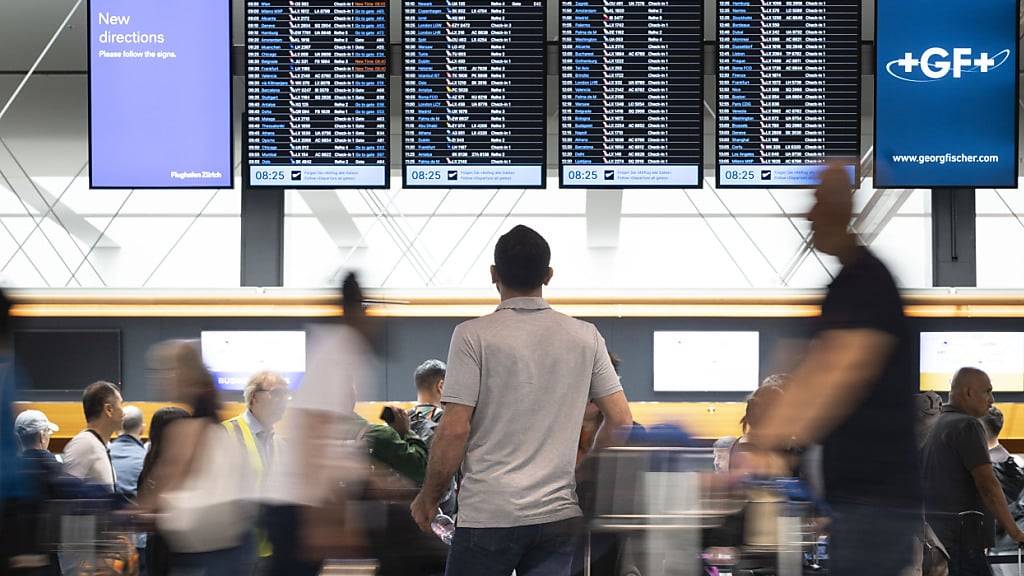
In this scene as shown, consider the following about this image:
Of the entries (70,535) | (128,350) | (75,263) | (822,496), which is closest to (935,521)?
(822,496)

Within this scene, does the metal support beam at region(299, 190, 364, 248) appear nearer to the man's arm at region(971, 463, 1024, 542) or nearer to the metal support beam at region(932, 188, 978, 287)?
the metal support beam at region(932, 188, 978, 287)

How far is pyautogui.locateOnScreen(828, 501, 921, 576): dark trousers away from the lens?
7.75ft

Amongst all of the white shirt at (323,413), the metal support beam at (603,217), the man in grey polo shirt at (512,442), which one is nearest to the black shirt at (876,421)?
the man in grey polo shirt at (512,442)

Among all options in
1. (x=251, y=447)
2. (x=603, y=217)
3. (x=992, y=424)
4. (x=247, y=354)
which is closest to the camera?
(x=251, y=447)

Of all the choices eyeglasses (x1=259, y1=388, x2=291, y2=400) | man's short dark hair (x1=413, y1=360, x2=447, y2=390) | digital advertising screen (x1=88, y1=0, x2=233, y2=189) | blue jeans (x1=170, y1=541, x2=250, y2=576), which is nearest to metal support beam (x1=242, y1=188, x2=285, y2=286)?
digital advertising screen (x1=88, y1=0, x2=233, y2=189)

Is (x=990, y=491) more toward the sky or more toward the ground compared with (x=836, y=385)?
more toward the ground

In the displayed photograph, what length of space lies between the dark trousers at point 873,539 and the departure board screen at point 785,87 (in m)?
3.62

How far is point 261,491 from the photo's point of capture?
3453 mm

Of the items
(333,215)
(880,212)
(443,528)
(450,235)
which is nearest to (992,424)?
(443,528)

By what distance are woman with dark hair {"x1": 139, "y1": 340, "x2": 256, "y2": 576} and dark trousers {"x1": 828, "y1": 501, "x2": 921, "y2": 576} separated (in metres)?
1.91

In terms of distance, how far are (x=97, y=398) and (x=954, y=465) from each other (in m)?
3.69

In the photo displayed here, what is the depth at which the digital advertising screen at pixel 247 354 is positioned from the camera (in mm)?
6941

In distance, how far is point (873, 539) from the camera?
2371 millimetres

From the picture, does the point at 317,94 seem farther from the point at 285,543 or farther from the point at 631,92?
the point at 285,543
